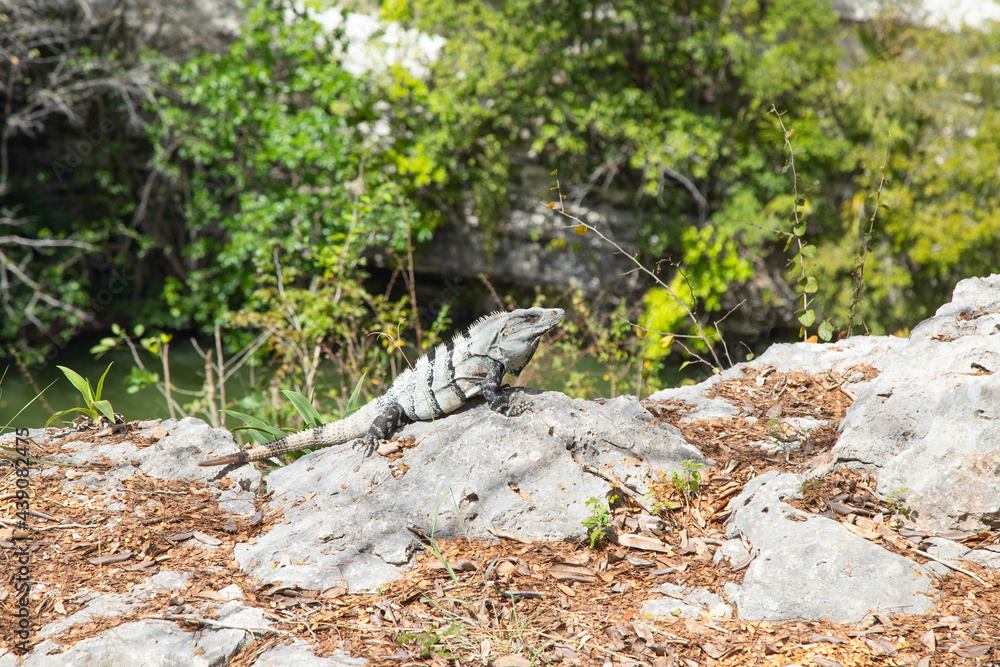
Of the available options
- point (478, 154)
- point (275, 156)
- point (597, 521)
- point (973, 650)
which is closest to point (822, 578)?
→ point (973, 650)

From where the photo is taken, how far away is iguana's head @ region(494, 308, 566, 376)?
3455 mm

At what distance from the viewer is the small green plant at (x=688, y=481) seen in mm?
3018

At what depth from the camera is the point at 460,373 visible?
3467 mm

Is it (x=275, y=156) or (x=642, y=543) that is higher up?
(x=275, y=156)

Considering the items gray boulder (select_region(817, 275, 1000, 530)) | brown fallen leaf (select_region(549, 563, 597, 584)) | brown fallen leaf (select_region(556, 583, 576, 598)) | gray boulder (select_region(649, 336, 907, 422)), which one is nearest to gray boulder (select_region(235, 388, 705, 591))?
brown fallen leaf (select_region(549, 563, 597, 584))

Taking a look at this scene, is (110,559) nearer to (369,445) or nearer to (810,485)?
(369,445)

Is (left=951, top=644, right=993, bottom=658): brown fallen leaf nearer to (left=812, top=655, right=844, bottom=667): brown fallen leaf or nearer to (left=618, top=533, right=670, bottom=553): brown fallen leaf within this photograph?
(left=812, top=655, right=844, bottom=667): brown fallen leaf

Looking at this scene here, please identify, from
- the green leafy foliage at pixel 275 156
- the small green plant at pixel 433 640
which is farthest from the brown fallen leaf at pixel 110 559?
the green leafy foliage at pixel 275 156

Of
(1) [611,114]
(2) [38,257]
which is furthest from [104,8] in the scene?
(1) [611,114]

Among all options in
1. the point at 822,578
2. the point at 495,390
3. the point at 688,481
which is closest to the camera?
the point at 822,578

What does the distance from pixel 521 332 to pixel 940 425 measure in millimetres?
1878

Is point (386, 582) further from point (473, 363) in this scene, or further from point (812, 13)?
point (812, 13)

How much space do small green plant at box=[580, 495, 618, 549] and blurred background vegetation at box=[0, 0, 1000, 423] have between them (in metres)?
5.18

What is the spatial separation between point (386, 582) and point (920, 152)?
40.0 ft
